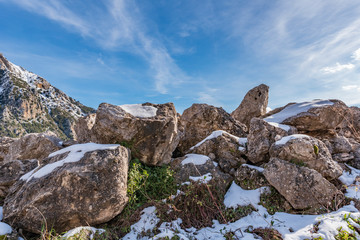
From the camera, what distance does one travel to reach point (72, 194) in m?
5.48

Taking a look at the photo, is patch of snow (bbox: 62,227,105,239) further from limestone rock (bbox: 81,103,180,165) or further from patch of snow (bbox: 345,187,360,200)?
patch of snow (bbox: 345,187,360,200)

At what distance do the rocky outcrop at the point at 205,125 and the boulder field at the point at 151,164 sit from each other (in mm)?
1858

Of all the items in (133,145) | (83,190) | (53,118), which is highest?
(53,118)

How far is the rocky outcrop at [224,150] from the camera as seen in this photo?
8.33 m

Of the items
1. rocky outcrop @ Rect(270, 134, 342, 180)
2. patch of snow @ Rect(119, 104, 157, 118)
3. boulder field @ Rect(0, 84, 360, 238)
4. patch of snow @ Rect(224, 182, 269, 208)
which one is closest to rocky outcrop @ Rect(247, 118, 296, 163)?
boulder field @ Rect(0, 84, 360, 238)

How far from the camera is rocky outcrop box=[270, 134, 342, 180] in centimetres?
675

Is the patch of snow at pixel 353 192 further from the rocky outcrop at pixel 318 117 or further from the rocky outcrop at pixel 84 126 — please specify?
the rocky outcrop at pixel 84 126

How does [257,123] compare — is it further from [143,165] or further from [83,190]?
[83,190]

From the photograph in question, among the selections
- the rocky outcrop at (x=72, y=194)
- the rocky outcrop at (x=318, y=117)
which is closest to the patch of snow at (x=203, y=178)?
the rocky outcrop at (x=72, y=194)

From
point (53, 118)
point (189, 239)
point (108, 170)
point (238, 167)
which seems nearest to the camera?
point (189, 239)

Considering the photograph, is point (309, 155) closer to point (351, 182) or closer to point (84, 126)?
point (351, 182)

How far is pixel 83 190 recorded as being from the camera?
5.56m

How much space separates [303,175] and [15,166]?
11.1 metres

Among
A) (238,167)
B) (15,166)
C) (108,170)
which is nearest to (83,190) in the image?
(108,170)
